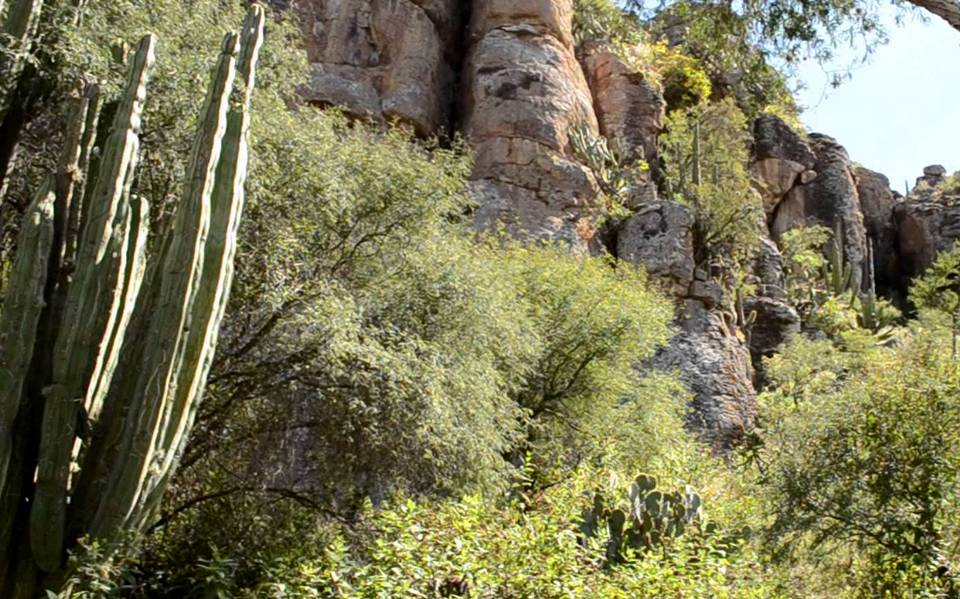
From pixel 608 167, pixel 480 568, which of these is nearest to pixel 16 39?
pixel 480 568

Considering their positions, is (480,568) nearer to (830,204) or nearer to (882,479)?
(882,479)

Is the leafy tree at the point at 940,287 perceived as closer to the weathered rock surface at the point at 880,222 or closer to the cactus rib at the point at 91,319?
the weathered rock surface at the point at 880,222

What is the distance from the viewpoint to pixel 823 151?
125 feet

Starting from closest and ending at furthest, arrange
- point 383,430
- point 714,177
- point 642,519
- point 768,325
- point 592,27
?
point 642,519, point 383,430, point 768,325, point 714,177, point 592,27

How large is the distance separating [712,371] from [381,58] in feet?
34.0

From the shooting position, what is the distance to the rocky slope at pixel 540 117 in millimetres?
22578

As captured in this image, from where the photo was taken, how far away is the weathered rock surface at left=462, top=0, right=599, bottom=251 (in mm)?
22641

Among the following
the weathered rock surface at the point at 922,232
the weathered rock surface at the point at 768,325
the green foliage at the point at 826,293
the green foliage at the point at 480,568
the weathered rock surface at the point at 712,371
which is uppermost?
the weathered rock surface at the point at 922,232

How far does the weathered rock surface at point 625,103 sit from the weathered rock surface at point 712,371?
240 inches

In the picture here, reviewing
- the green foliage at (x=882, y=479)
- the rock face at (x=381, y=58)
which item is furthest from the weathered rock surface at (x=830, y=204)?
the green foliage at (x=882, y=479)

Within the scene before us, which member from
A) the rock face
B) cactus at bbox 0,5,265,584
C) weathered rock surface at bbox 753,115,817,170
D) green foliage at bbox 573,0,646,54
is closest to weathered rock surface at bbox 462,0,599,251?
the rock face

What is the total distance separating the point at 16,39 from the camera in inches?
368

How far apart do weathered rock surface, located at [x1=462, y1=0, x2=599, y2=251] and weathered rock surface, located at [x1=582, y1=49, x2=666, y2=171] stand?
1592 millimetres

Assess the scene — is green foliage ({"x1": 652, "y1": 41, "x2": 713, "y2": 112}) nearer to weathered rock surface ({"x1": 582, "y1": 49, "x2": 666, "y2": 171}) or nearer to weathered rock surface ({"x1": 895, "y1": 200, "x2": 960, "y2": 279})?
weathered rock surface ({"x1": 582, "y1": 49, "x2": 666, "y2": 171})
